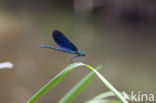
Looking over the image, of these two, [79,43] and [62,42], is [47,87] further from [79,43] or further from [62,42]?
[79,43]

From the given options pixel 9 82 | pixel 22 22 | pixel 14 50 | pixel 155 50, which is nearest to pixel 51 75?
pixel 9 82

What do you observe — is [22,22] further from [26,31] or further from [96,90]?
[96,90]

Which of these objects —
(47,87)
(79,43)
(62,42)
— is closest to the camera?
(47,87)

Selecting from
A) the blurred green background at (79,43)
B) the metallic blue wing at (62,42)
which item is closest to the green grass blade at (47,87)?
the metallic blue wing at (62,42)

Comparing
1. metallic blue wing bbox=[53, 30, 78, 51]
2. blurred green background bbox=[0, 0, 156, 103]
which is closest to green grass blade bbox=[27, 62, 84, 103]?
metallic blue wing bbox=[53, 30, 78, 51]

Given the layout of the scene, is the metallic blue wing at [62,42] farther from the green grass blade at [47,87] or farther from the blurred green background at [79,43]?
the blurred green background at [79,43]

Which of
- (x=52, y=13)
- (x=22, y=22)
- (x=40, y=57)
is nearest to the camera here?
(x=40, y=57)

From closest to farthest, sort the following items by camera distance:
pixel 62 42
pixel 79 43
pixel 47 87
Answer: pixel 47 87, pixel 62 42, pixel 79 43

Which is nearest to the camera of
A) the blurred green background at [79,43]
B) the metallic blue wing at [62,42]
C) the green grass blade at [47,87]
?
the green grass blade at [47,87]

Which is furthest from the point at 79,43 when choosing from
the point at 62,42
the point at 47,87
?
the point at 47,87
